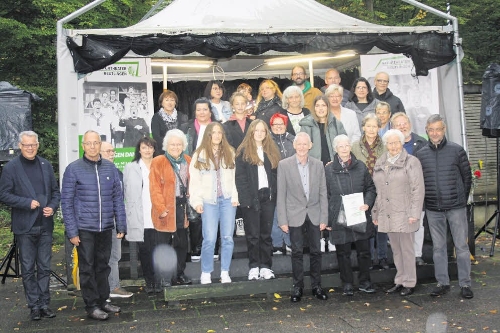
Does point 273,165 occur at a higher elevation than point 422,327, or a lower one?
higher

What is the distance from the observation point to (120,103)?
28.6 feet

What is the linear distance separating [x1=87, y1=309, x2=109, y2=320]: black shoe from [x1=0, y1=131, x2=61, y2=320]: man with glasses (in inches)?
18.7

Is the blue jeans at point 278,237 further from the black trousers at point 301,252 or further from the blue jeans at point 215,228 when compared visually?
the blue jeans at point 215,228

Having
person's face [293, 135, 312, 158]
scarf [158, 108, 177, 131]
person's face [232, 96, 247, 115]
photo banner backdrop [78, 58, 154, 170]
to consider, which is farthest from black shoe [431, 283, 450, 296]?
photo banner backdrop [78, 58, 154, 170]

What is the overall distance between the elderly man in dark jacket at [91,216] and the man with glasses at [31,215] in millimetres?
365

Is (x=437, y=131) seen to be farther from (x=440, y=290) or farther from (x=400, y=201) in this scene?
(x=440, y=290)

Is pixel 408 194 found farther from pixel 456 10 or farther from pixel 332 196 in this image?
pixel 456 10

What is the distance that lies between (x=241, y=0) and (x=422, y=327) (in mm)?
6207

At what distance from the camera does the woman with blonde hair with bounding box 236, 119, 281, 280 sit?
271 inches

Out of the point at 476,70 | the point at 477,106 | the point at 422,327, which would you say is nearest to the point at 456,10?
the point at 476,70

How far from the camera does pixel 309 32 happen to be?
8.25 metres

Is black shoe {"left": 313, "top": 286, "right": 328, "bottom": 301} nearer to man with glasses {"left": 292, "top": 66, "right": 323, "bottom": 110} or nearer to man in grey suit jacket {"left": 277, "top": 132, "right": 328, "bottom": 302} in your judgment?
man in grey suit jacket {"left": 277, "top": 132, "right": 328, "bottom": 302}

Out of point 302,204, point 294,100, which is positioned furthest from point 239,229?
point 294,100

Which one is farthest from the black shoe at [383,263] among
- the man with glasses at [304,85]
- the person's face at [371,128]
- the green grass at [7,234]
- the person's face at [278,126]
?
the green grass at [7,234]
